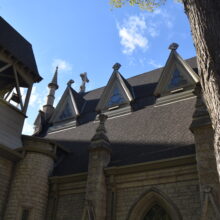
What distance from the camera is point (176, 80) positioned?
1593cm

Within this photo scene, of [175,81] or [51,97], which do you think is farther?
[51,97]

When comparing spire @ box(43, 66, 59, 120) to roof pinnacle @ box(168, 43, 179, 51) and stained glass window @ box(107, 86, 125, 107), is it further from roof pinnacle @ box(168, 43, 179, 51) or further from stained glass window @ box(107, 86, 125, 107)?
roof pinnacle @ box(168, 43, 179, 51)

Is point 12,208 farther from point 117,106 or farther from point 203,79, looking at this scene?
point 203,79

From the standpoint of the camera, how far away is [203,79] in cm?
480

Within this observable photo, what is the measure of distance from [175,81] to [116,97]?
372cm

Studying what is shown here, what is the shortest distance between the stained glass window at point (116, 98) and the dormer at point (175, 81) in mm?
2347

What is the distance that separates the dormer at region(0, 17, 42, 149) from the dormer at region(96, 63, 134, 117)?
404 centimetres

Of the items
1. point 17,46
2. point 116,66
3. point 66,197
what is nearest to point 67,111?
point 116,66

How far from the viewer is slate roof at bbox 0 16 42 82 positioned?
1637 centimetres

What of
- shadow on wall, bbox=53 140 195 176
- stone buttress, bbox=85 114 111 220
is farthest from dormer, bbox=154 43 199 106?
stone buttress, bbox=85 114 111 220

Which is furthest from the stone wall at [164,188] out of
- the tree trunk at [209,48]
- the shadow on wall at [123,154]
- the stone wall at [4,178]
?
the tree trunk at [209,48]

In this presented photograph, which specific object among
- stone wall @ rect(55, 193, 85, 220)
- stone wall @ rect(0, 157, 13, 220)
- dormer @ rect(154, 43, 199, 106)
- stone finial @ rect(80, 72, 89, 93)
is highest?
stone finial @ rect(80, 72, 89, 93)

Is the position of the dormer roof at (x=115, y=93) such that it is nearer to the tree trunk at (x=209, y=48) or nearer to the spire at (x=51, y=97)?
the spire at (x=51, y=97)

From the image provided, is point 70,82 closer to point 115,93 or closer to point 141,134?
point 115,93
